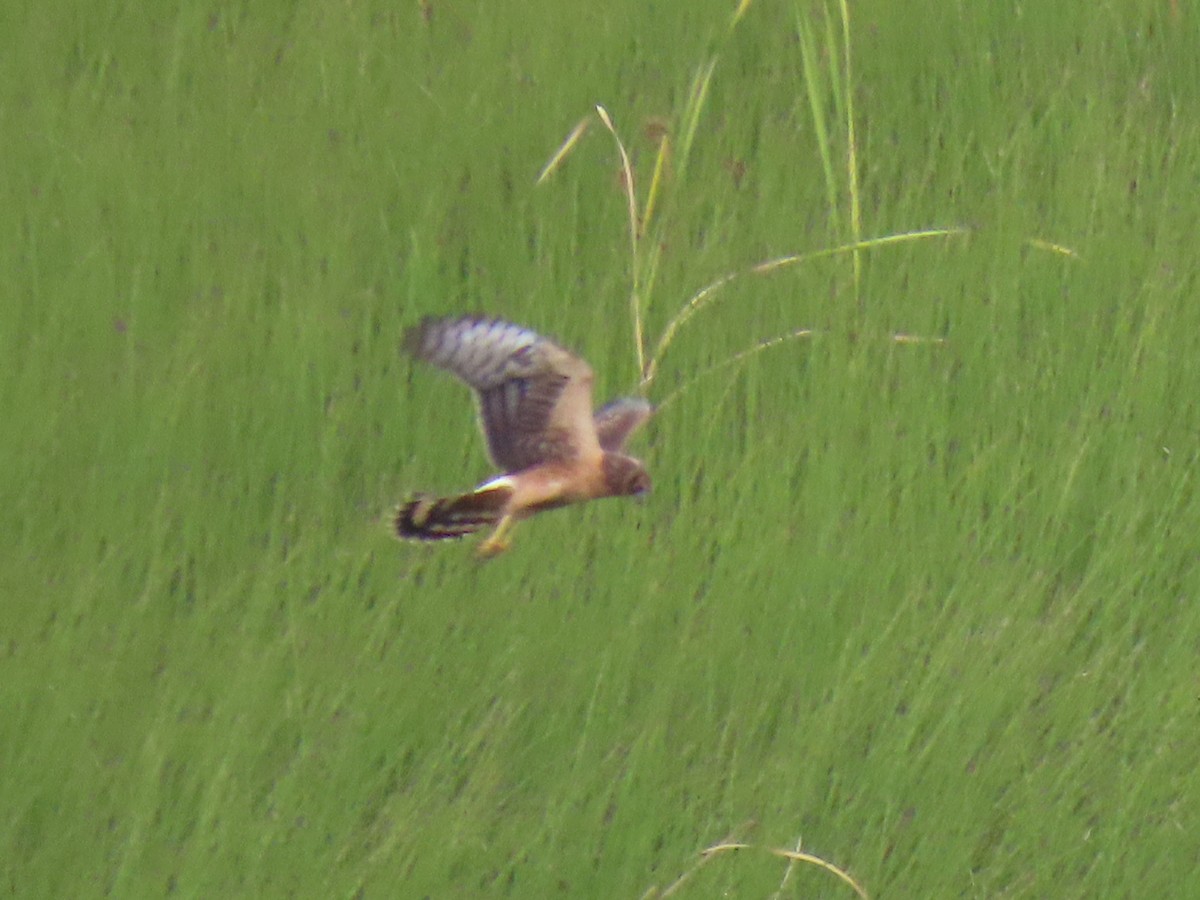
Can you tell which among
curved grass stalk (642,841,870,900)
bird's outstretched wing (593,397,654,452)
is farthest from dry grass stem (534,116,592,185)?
curved grass stalk (642,841,870,900)

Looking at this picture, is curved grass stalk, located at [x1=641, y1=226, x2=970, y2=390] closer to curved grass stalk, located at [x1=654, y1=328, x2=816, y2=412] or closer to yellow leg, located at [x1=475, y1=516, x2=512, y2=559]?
curved grass stalk, located at [x1=654, y1=328, x2=816, y2=412]

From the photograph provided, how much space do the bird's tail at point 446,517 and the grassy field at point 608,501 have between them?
168mm

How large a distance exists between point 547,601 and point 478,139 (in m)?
0.75

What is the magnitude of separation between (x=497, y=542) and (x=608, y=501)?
0.21m

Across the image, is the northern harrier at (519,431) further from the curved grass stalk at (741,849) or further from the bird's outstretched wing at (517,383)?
the curved grass stalk at (741,849)

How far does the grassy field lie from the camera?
249cm

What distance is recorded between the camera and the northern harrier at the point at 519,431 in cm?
231

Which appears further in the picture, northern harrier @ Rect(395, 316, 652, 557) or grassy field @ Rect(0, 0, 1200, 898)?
grassy field @ Rect(0, 0, 1200, 898)

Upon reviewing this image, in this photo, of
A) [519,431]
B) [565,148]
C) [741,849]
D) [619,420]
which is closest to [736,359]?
[619,420]

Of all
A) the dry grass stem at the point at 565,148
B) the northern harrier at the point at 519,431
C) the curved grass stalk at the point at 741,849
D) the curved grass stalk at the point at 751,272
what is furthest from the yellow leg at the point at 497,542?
the dry grass stem at the point at 565,148

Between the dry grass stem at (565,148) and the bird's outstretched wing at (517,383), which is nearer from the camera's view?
the bird's outstretched wing at (517,383)

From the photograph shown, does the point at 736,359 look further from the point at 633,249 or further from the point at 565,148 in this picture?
the point at 565,148

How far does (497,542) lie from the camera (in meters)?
2.52

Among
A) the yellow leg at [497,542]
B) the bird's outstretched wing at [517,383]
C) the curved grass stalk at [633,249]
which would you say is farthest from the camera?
the curved grass stalk at [633,249]
